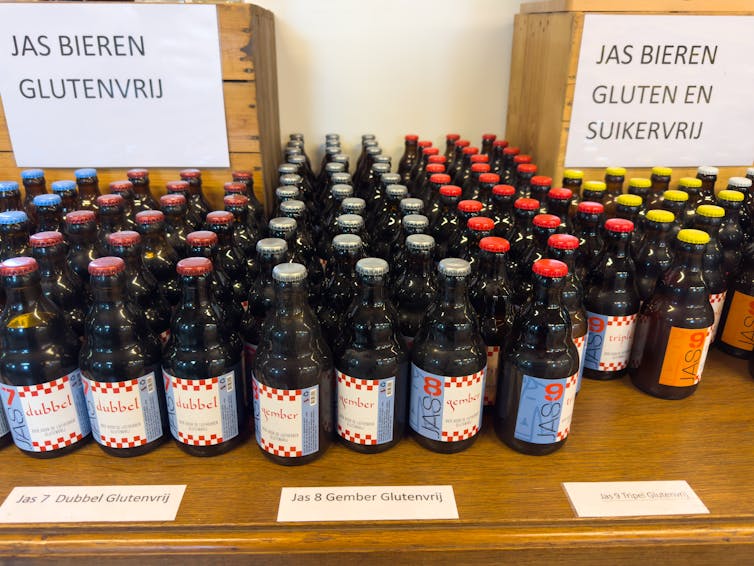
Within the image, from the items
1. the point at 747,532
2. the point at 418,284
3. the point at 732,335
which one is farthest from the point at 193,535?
the point at 732,335

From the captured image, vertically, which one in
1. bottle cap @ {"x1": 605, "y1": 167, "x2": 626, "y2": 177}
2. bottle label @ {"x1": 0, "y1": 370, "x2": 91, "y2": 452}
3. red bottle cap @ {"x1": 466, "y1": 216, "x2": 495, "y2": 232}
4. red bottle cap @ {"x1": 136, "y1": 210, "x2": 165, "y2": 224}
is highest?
bottle cap @ {"x1": 605, "y1": 167, "x2": 626, "y2": 177}

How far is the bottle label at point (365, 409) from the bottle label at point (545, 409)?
213mm

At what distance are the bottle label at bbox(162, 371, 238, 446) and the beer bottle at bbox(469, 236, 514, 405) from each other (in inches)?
17.4

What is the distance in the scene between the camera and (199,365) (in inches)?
35.0

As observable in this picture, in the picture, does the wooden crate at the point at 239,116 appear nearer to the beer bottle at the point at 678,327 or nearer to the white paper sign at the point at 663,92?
the white paper sign at the point at 663,92

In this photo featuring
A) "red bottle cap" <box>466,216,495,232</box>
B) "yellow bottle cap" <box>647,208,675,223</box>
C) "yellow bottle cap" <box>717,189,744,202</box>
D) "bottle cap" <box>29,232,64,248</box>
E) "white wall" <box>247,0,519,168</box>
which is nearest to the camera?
"bottle cap" <box>29,232,64,248</box>

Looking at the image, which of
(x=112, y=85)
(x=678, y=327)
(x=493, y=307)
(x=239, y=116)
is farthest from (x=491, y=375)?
(x=112, y=85)

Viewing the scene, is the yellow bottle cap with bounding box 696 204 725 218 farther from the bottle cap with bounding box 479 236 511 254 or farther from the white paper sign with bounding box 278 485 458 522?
the white paper sign with bounding box 278 485 458 522

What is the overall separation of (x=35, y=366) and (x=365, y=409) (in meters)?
0.51

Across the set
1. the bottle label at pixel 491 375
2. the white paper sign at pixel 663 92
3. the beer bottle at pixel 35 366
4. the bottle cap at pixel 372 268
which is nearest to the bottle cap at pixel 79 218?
the beer bottle at pixel 35 366

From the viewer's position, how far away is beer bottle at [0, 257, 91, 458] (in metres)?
0.87

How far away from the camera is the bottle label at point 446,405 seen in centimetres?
91

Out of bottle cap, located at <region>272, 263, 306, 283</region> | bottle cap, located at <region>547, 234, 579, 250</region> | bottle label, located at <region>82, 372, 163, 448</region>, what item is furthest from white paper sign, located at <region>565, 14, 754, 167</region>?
bottle label, located at <region>82, 372, 163, 448</region>

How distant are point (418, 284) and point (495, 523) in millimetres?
410
